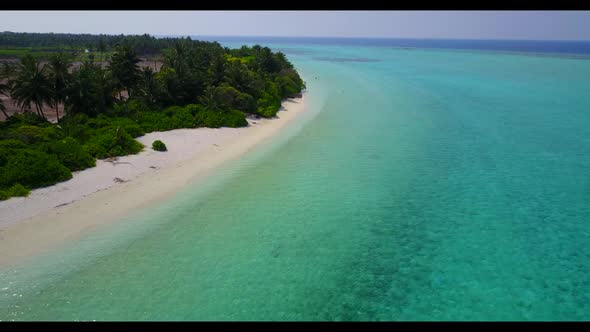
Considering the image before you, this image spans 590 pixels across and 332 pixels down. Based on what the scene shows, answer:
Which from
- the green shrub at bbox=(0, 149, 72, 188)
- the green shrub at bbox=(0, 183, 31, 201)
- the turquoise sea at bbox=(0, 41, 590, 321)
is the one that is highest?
the green shrub at bbox=(0, 149, 72, 188)

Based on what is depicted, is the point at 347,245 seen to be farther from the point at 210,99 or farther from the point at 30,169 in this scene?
the point at 210,99

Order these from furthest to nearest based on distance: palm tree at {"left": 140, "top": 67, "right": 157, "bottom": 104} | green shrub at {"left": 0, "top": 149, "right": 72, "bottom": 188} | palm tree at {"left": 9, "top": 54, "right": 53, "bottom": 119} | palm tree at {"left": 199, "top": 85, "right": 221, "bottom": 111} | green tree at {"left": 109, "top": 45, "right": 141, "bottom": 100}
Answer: green tree at {"left": 109, "top": 45, "right": 141, "bottom": 100}
palm tree at {"left": 140, "top": 67, "right": 157, "bottom": 104}
palm tree at {"left": 199, "top": 85, "right": 221, "bottom": 111}
palm tree at {"left": 9, "top": 54, "right": 53, "bottom": 119}
green shrub at {"left": 0, "top": 149, "right": 72, "bottom": 188}

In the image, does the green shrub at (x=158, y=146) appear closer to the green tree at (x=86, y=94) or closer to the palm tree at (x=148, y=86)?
the green tree at (x=86, y=94)

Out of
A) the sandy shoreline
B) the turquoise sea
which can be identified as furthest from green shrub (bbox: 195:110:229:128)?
the turquoise sea

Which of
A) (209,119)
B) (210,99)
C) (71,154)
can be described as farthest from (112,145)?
(210,99)

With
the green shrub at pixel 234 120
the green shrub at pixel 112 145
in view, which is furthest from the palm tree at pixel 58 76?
the green shrub at pixel 234 120

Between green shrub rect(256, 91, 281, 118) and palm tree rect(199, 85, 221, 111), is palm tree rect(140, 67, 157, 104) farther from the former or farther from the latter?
green shrub rect(256, 91, 281, 118)
